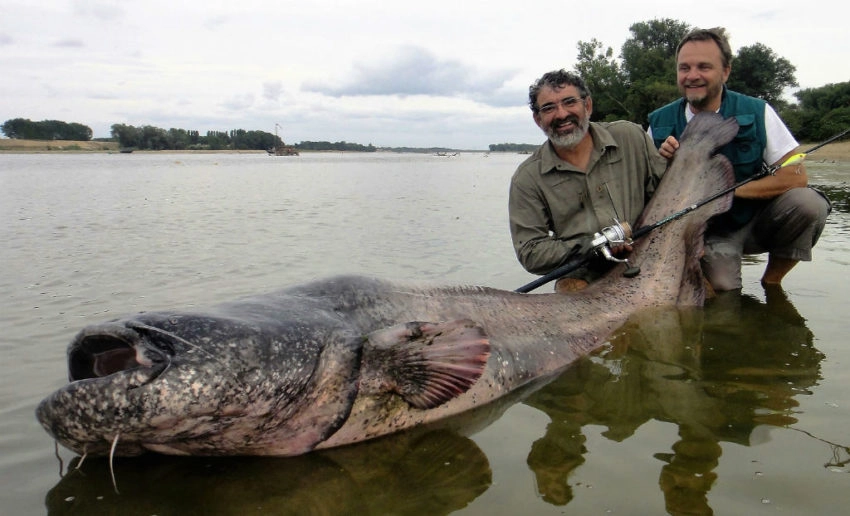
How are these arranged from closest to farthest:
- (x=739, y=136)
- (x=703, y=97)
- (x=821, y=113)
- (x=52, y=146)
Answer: (x=703, y=97) < (x=739, y=136) < (x=821, y=113) < (x=52, y=146)

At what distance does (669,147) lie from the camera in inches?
197

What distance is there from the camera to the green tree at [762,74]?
50.7m

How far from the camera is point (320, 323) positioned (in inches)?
114

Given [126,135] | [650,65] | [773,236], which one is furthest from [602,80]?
[126,135]

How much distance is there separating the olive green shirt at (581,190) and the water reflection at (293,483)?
7.72 feet

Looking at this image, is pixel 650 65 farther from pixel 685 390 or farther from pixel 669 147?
pixel 685 390

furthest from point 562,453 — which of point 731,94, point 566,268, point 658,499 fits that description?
point 731,94

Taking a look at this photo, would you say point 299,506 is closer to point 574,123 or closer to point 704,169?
point 574,123

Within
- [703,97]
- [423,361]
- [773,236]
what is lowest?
[423,361]

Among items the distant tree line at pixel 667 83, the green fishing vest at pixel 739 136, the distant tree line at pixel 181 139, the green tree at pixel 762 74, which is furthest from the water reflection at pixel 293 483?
the distant tree line at pixel 181 139

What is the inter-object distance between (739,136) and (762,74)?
53452 millimetres

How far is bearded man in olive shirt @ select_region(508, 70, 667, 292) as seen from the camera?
4746mm

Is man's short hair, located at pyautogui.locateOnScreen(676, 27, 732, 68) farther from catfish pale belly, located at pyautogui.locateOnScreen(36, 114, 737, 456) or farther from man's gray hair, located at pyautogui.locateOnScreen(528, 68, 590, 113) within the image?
catfish pale belly, located at pyautogui.locateOnScreen(36, 114, 737, 456)

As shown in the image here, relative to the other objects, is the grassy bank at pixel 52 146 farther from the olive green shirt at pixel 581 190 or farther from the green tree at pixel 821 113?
the olive green shirt at pixel 581 190
